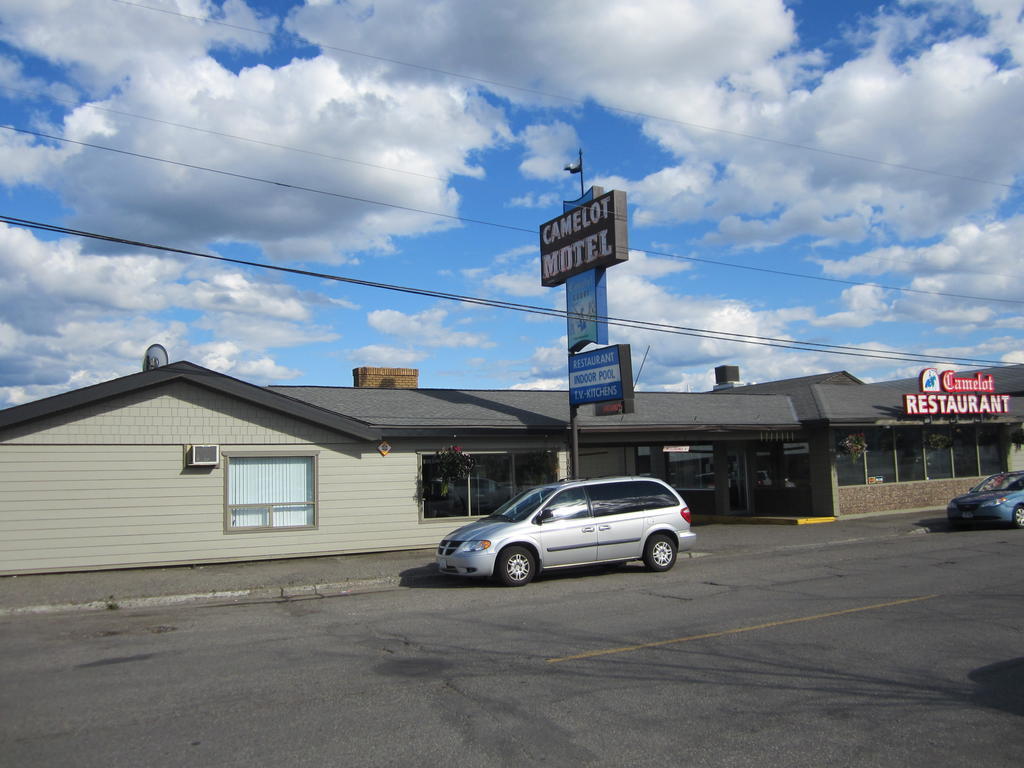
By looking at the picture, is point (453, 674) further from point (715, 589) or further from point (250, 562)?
point (250, 562)

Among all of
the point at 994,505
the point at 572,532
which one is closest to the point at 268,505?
the point at 572,532

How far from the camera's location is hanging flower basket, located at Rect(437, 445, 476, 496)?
18.3 metres

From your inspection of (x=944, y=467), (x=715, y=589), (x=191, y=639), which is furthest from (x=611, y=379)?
(x=944, y=467)

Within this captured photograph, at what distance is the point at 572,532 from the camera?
45.8 ft

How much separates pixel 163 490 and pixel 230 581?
9.44 feet

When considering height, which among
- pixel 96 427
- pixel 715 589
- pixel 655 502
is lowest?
pixel 715 589

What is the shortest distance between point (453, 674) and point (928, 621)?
5591mm

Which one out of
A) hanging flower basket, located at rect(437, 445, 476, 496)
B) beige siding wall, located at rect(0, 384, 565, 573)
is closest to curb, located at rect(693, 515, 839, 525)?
hanging flower basket, located at rect(437, 445, 476, 496)

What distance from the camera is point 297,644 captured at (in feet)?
30.4

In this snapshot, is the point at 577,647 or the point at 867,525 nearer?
the point at 577,647

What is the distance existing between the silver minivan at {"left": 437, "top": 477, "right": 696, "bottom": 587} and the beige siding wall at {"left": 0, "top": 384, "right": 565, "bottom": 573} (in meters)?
3.81

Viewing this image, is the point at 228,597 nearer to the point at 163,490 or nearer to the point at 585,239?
the point at 163,490

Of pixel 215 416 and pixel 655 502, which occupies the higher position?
pixel 215 416

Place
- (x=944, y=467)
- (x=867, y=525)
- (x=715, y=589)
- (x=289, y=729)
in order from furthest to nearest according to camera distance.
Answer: (x=944, y=467) → (x=867, y=525) → (x=715, y=589) → (x=289, y=729)
